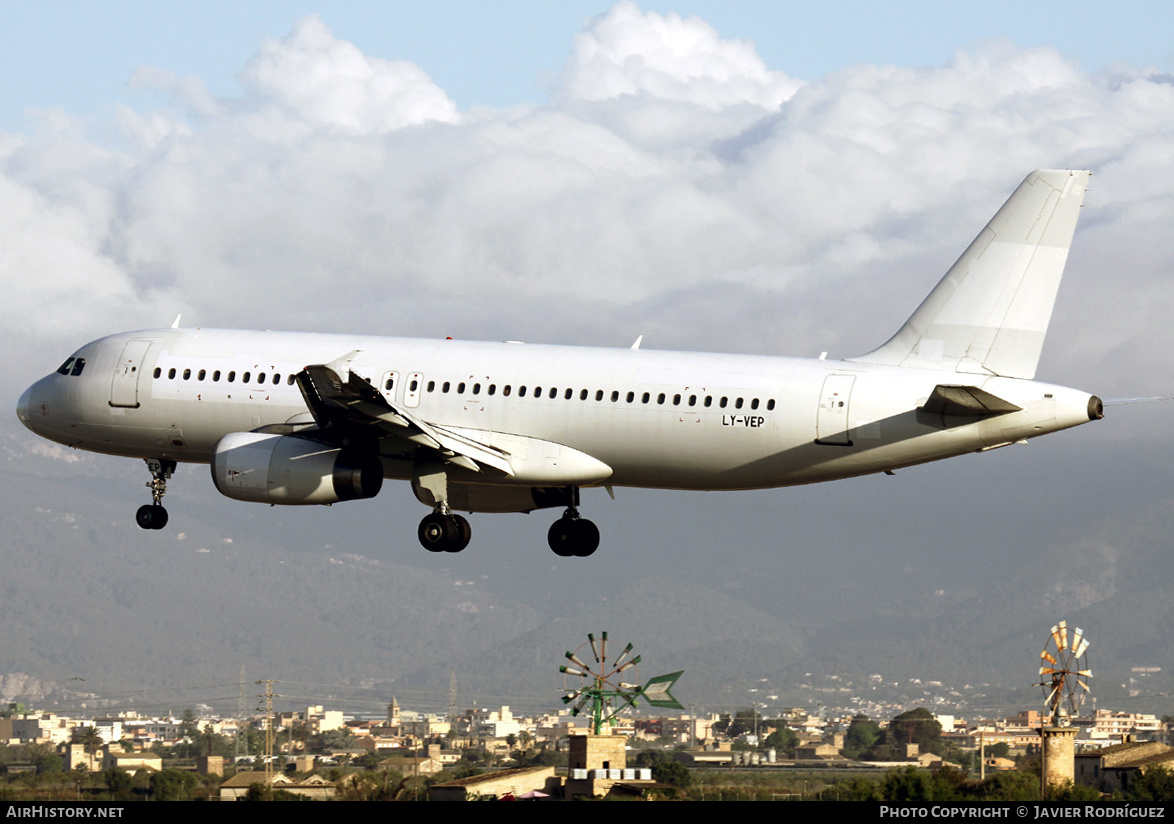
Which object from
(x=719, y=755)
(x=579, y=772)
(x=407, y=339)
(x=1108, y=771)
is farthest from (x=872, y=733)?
(x=407, y=339)

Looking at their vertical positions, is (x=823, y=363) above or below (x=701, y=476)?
above

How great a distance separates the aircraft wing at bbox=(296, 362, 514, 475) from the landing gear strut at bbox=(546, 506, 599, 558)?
16.8ft

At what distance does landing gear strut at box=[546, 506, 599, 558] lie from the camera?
53.1 m

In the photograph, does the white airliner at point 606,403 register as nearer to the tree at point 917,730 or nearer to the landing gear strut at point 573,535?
the landing gear strut at point 573,535

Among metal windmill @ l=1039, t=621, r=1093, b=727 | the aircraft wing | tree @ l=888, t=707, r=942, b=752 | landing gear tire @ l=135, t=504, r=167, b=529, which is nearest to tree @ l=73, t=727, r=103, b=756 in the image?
landing gear tire @ l=135, t=504, r=167, b=529

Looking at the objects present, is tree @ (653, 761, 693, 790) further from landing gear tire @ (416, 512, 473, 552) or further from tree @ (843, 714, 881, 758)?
tree @ (843, 714, 881, 758)

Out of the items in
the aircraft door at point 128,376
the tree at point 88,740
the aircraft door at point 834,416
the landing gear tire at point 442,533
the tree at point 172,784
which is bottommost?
the tree at point 172,784

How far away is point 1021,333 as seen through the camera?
152 ft

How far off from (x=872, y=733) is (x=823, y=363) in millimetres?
116416

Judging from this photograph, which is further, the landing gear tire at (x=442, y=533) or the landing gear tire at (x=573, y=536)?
the landing gear tire at (x=573, y=536)

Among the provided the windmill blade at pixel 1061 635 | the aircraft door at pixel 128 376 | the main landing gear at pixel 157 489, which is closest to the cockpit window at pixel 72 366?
the aircraft door at pixel 128 376

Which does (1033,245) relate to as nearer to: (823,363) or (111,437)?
(823,363)

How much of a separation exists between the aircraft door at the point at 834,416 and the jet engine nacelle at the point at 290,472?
1256 centimetres

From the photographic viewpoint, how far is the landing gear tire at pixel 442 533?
161 ft
